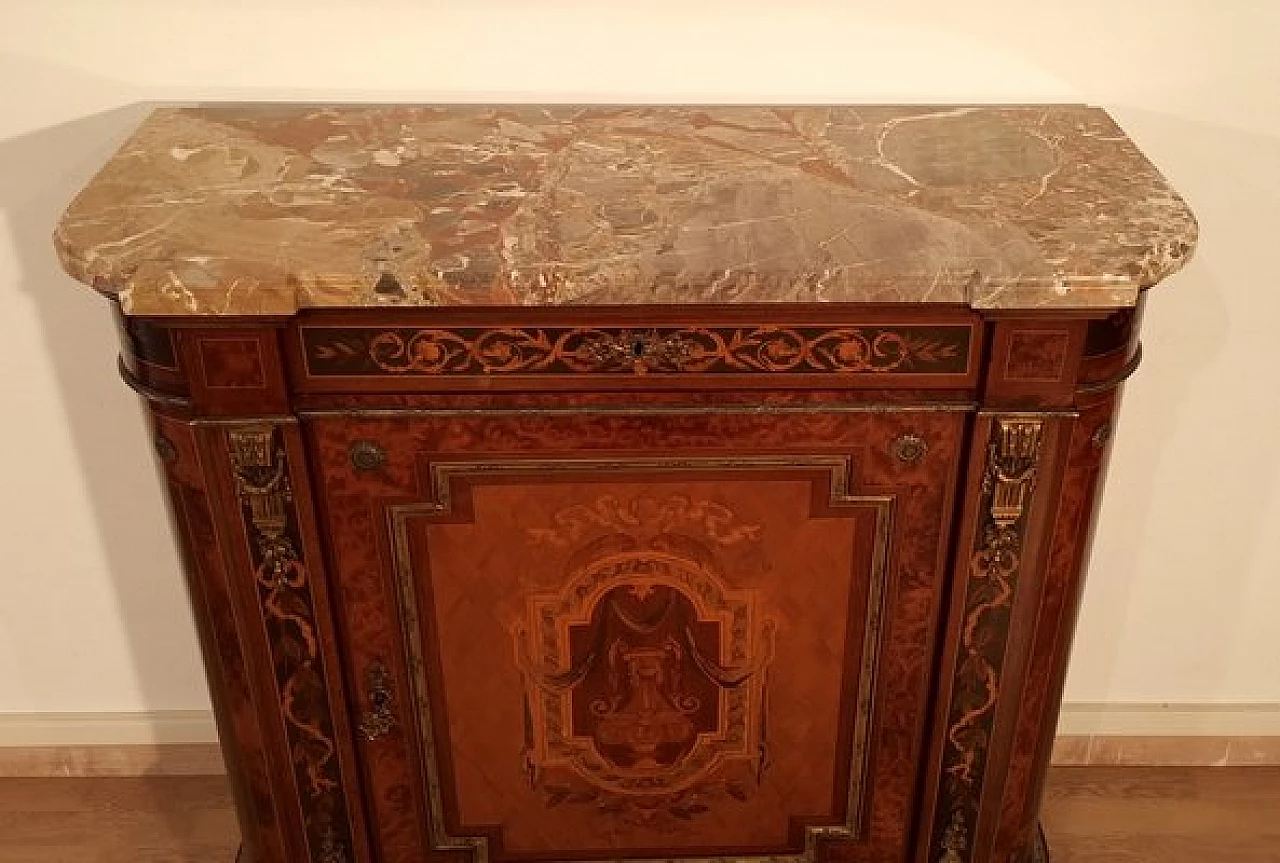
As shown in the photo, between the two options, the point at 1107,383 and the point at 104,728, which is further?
the point at 104,728

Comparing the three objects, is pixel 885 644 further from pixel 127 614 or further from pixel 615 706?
pixel 127 614

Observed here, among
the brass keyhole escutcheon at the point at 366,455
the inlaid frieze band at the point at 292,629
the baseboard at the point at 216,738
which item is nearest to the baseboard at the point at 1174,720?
the baseboard at the point at 216,738

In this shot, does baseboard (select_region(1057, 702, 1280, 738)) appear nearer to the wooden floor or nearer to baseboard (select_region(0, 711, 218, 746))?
the wooden floor

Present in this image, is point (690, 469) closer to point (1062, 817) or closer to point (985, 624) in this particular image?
point (985, 624)

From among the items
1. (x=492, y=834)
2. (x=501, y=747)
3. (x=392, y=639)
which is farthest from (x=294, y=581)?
(x=492, y=834)

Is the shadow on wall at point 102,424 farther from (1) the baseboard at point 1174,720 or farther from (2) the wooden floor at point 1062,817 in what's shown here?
(1) the baseboard at point 1174,720

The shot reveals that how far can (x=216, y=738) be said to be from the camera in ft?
7.59

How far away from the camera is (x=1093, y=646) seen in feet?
7.36

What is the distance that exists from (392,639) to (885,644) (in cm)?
59

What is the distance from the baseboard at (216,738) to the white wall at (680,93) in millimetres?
367

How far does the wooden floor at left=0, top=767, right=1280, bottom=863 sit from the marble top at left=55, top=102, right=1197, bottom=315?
3.96ft

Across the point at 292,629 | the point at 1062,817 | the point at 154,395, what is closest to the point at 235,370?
the point at 154,395

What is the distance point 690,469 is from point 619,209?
0.29m

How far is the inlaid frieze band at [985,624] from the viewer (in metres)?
1.40
